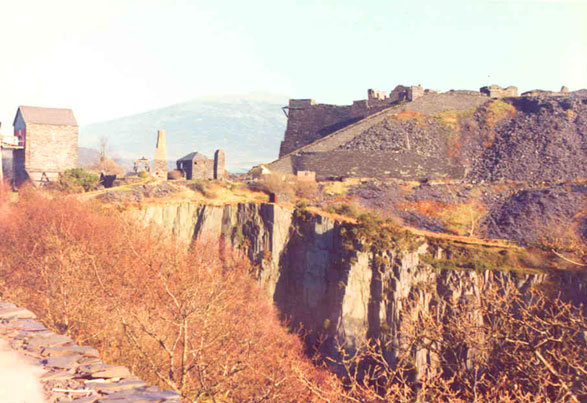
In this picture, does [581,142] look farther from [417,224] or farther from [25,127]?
[25,127]

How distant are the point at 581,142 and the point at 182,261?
34760 mm

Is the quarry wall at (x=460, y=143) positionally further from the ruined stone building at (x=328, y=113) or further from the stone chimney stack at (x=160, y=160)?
the stone chimney stack at (x=160, y=160)

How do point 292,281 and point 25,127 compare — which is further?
point 25,127

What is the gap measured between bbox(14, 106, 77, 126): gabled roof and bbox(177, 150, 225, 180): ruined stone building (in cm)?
943

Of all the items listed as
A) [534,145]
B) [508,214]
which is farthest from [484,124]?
[508,214]

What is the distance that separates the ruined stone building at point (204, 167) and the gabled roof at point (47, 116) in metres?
9.43

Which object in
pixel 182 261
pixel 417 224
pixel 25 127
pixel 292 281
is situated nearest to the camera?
pixel 182 261

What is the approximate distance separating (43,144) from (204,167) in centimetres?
1233

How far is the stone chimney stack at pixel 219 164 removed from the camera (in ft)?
166

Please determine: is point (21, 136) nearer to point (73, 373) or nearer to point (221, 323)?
point (221, 323)

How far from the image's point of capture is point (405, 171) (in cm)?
5050

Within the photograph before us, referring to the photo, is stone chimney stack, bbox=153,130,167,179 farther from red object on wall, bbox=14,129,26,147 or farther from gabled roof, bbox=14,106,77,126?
red object on wall, bbox=14,129,26,147

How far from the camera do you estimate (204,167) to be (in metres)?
51.8

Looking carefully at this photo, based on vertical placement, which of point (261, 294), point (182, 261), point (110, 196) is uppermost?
point (110, 196)
